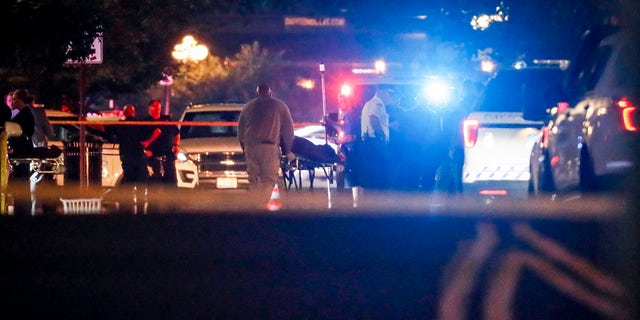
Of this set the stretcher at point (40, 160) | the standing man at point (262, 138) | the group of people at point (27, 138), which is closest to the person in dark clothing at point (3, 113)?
the group of people at point (27, 138)

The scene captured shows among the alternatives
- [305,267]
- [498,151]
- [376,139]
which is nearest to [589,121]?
[305,267]

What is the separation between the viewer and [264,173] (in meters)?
14.6

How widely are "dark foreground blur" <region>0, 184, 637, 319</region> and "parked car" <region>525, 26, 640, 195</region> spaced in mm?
2236

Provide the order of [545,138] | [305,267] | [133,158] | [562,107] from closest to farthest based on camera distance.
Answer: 1. [305,267]
2. [562,107]
3. [545,138]
4. [133,158]

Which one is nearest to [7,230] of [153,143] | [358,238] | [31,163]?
[358,238]

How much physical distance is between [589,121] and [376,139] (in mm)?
5844

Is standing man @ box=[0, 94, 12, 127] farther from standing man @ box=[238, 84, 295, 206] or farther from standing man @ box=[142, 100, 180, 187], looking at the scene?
standing man @ box=[238, 84, 295, 206]

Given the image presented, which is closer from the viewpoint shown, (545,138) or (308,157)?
(545,138)

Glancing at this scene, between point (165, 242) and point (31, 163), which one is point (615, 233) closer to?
point (165, 242)

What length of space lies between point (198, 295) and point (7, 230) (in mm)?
1193

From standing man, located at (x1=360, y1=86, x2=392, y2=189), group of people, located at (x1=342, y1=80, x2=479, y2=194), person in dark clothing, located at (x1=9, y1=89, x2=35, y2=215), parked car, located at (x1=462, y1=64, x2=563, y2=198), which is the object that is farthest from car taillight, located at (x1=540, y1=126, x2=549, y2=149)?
person in dark clothing, located at (x1=9, y1=89, x2=35, y2=215)

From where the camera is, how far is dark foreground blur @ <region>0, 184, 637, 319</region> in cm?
621

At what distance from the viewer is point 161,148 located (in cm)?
1880

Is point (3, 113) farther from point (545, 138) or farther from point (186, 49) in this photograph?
point (186, 49)
